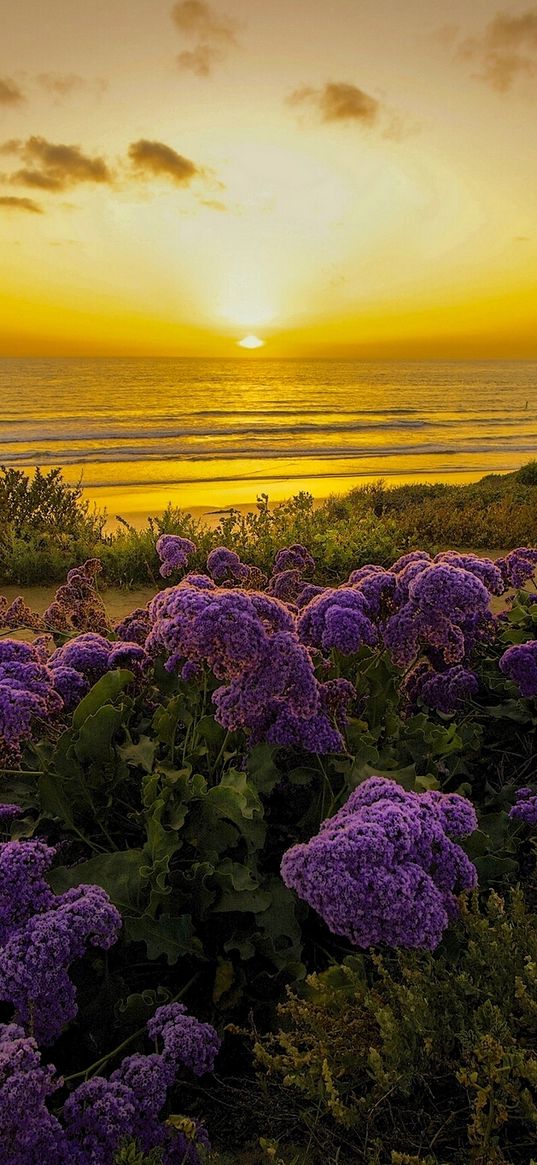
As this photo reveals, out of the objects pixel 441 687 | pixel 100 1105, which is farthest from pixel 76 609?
pixel 100 1105

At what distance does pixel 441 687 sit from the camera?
354cm

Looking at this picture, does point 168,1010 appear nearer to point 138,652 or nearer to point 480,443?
point 138,652

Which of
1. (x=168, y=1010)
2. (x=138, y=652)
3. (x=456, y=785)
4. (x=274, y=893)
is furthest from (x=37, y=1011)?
(x=456, y=785)

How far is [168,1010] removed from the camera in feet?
7.16

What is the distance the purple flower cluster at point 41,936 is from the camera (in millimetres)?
1936

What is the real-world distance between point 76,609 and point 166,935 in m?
2.10

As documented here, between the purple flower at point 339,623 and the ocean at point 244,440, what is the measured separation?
13227 mm

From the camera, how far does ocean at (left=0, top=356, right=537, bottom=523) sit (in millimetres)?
22219

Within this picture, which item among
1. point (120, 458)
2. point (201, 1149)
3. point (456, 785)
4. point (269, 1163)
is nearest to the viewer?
point (201, 1149)

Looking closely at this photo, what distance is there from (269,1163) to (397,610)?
1.89 metres

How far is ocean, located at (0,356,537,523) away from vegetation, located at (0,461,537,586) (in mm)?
4557

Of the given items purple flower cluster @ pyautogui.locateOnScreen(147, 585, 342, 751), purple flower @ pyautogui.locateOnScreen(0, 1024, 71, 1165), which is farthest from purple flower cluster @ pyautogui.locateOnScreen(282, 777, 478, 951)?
purple flower @ pyautogui.locateOnScreen(0, 1024, 71, 1165)

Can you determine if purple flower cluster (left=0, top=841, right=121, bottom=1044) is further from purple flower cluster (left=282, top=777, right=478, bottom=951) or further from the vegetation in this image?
the vegetation

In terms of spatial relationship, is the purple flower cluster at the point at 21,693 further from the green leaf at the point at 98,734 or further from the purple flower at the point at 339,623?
the purple flower at the point at 339,623
